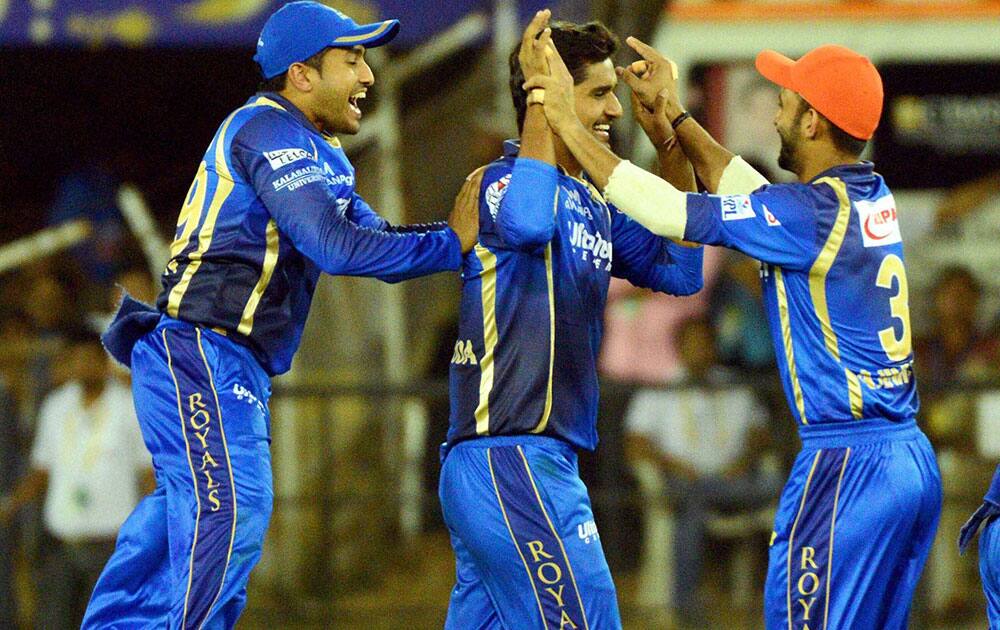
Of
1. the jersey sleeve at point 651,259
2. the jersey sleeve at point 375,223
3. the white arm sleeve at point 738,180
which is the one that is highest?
the white arm sleeve at point 738,180

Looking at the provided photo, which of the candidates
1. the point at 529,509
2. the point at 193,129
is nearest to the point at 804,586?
the point at 529,509

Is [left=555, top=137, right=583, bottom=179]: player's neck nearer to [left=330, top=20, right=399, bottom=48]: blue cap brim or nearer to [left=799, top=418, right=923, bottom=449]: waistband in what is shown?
[left=330, top=20, right=399, bottom=48]: blue cap brim

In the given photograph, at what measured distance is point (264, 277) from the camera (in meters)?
5.54

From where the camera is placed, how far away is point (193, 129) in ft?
36.9

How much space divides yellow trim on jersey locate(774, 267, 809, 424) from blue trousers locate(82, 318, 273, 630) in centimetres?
169

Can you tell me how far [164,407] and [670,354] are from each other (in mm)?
4890

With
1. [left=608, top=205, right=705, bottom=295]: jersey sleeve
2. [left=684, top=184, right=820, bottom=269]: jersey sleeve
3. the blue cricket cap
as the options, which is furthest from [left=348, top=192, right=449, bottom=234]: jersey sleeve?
[left=684, top=184, right=820, bottom=269]: jersey sleeve

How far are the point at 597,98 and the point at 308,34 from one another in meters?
1.00

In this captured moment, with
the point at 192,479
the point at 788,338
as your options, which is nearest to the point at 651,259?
the point at 788,338

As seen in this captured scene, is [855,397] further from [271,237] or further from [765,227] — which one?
→ [271,237]

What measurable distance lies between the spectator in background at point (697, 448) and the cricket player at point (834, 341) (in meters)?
4.14

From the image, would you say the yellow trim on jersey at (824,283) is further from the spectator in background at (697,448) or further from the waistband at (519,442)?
the spectator in background at (697,448)

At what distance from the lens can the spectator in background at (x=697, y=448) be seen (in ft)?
31.1

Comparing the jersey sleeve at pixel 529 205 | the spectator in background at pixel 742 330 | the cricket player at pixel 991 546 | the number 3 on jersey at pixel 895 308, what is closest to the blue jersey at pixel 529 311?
the jersey sleeve at pixel 529 205
